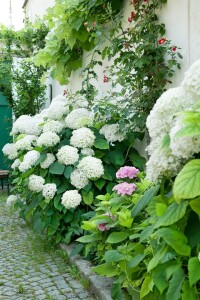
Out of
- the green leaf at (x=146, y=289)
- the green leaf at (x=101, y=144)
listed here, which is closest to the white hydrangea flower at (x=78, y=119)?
the green leaf at (x=101, y=144)

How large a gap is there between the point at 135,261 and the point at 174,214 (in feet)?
3.15

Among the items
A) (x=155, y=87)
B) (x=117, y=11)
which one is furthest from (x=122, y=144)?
(x=117, y=11)

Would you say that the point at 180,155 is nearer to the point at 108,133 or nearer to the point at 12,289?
the point at 12,289

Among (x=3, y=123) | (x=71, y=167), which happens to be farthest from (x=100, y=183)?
(x=3, y=123)

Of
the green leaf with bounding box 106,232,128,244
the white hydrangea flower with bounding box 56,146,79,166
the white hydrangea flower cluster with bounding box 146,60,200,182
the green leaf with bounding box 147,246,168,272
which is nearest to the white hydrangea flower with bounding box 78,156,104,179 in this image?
the white hydrangea flower with bounding box 56,146,79,166

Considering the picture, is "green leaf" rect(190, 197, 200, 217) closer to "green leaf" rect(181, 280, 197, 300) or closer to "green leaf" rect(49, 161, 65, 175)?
"green leaf" rect(181, 280, 197, 300)

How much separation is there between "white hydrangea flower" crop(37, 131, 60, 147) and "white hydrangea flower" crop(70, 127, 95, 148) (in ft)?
0.62

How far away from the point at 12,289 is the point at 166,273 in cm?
221

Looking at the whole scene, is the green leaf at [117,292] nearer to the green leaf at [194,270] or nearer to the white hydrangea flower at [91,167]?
the green leaf at [194,270]

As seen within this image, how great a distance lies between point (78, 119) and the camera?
5.15 metres

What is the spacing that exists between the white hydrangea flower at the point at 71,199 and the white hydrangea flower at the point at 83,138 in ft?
1.90

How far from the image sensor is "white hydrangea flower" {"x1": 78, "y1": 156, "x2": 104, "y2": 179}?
4.57 meters

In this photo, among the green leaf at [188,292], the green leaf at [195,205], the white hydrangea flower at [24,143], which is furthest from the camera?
the white hydrangea flower at [24,143]

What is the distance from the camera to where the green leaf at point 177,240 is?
2.08 metres
